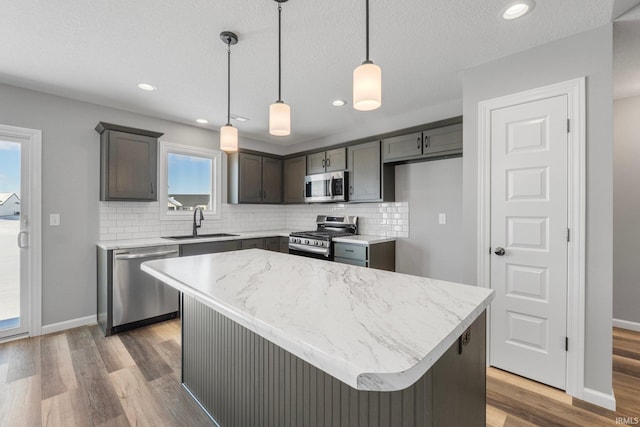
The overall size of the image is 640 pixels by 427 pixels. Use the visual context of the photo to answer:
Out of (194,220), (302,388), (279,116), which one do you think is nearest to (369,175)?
(279,116)

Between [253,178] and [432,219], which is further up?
[253,178]

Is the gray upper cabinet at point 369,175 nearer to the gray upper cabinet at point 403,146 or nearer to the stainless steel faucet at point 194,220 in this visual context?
the gray upper cabinet at point 403,146

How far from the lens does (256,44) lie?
7.07 ft

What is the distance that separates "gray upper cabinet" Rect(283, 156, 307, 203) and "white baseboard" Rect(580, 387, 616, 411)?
12.2ft

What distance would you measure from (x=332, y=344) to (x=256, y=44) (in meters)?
2.19

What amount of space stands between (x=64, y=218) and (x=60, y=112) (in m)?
1.14

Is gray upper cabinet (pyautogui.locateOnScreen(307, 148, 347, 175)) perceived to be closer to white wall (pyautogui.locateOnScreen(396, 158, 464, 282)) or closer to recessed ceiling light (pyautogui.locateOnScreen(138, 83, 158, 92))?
white wall (pyautogui.locateOnScreen(396, 158, 464, 282))

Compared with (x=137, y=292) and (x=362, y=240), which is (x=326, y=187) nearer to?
(x=362, y=240)

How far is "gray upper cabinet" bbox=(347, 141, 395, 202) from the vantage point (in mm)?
3721

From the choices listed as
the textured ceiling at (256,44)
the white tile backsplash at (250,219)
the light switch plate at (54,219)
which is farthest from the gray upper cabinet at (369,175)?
the light switch plate at (54,219)

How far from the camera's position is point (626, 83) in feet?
9.12

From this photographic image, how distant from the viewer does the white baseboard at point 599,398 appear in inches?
73.8

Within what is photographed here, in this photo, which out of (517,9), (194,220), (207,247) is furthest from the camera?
(194,220)

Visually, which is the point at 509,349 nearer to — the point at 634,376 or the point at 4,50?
the point at 634,376
